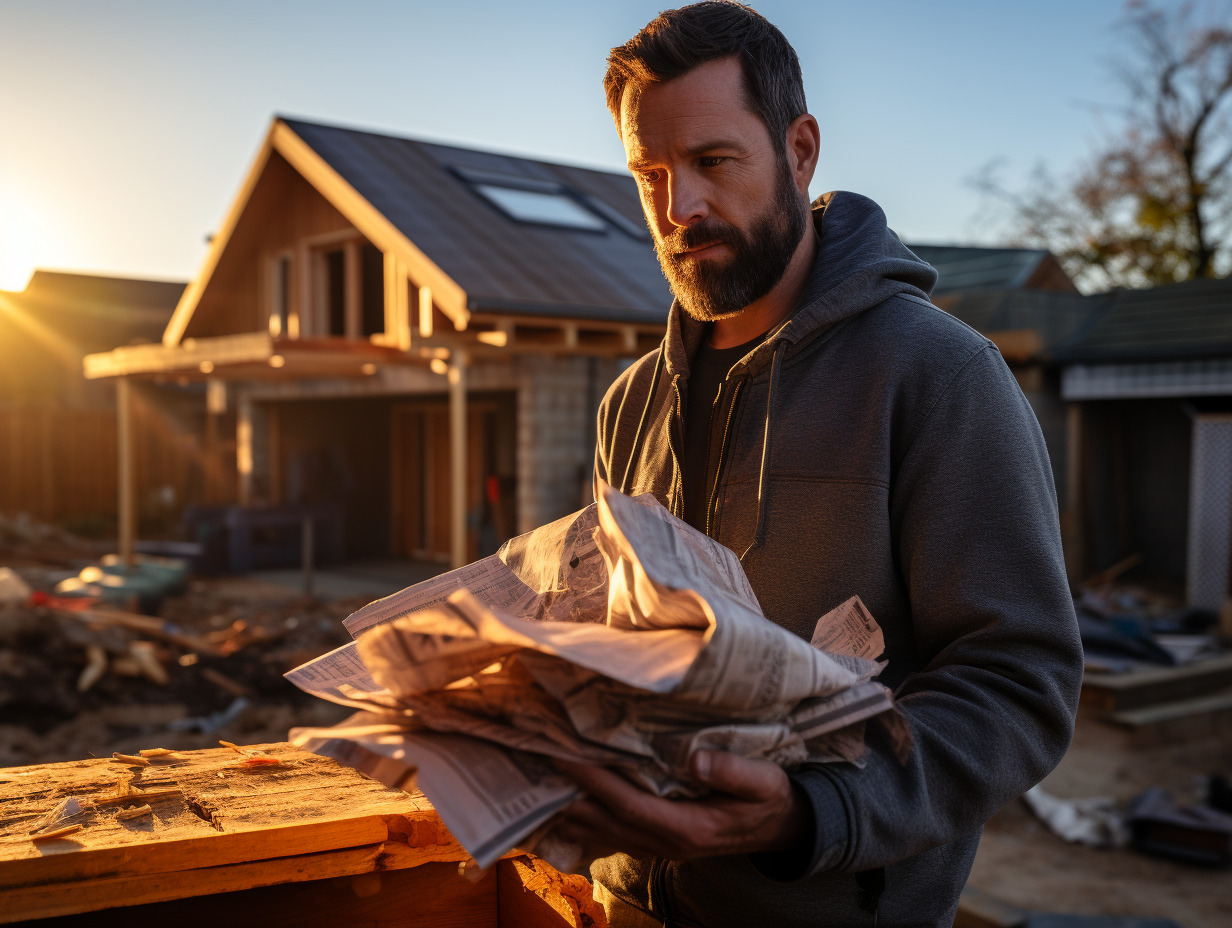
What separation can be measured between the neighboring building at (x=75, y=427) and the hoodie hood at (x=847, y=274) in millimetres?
17988

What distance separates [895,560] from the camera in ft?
5.08

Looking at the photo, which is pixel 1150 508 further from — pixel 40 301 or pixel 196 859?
pixel 40 301

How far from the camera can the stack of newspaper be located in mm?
1059

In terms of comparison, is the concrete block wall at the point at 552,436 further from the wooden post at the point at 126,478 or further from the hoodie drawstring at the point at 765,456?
the hoodie drawstring at the point at 765,456

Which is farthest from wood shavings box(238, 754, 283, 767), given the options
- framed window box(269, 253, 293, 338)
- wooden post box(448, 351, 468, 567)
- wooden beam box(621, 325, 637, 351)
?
framed window box(269, 253, 293, 338)

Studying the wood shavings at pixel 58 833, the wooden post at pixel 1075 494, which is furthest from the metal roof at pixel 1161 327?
the wood shavings at pixel 58 833

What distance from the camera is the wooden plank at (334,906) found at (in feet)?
4.94

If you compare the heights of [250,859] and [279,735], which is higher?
[250,859]

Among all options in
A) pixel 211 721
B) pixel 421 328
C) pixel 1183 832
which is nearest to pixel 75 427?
pixel 421 328

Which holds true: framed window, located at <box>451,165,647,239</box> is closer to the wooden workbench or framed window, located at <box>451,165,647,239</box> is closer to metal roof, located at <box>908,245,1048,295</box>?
metal roof, located at <box>908,245,1048,295</box>

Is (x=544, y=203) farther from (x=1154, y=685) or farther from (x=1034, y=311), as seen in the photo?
(x=1154, y=685)

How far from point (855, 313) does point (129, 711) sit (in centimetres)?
768

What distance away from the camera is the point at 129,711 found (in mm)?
7797

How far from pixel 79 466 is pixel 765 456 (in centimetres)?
2293
